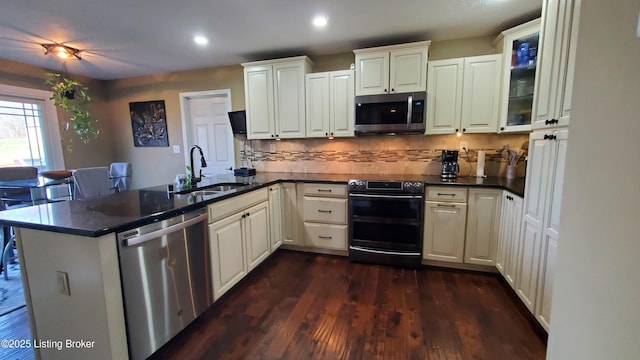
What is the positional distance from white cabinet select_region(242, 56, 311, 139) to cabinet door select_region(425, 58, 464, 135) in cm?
143

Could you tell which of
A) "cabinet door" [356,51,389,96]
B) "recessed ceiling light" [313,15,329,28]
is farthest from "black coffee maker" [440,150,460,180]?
"recessed ceiling light" [313,15,329,28]

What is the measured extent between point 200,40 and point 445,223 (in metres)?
3.18

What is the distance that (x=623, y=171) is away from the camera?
53 cm

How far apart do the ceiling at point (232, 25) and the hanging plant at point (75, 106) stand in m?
0.40

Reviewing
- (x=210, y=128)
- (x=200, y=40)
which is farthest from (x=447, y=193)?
(x=210, y=128)

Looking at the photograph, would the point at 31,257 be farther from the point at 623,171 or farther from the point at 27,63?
the point at 27,63

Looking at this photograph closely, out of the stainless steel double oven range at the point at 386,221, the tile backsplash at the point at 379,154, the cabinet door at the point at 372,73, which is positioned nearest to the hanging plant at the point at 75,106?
the tile backsplash at the point at 379,154

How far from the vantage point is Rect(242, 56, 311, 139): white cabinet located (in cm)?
319

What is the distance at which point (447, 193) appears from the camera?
2.58 meters

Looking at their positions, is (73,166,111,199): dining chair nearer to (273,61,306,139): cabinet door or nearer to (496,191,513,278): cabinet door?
(273,61,306,139): cabinet door

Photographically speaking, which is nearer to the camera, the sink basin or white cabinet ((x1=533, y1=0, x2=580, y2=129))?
white cabinet ((x1=533, y1=0, x2=580, y2=129))

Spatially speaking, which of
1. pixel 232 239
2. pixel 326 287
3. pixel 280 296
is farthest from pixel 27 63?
pixel 326 287

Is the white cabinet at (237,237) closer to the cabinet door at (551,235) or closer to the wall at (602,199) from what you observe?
the wall at (602,199)

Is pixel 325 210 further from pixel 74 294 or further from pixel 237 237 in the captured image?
pixel 74 294
